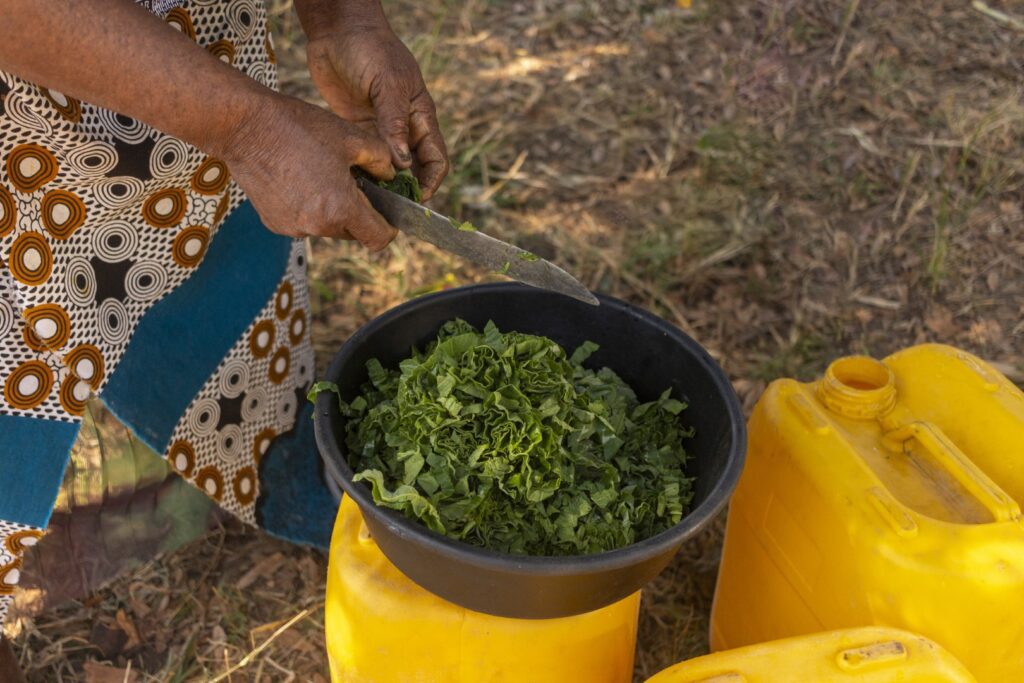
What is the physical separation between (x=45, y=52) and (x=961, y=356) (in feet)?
5.74

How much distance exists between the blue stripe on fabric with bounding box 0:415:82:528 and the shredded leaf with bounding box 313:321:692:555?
0.59m

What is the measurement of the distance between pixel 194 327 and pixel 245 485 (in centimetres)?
47

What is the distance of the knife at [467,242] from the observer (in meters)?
1.58

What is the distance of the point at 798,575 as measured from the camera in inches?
72.2

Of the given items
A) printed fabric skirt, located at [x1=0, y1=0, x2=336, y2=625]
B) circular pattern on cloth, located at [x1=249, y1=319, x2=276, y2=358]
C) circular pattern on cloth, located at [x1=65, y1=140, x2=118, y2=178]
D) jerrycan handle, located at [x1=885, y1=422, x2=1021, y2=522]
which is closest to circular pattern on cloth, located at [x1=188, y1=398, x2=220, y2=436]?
printed fabric skirt, located at [x1=0, y1=0, x2=336, y2=625]

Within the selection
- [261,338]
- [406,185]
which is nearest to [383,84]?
[406,185]

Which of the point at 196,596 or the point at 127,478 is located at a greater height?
the point at 127,478

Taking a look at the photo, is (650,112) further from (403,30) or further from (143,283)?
(143,283)

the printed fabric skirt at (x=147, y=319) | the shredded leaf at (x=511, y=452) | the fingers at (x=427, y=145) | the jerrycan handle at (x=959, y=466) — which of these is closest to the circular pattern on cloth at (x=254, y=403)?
the printed fabric skirt at (x=147, y=319)

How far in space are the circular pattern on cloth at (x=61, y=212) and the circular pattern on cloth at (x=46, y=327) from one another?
0.13 metres

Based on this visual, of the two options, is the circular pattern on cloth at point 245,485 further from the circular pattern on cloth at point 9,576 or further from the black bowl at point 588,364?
the black bowl at point 588,364

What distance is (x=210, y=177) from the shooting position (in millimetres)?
1923

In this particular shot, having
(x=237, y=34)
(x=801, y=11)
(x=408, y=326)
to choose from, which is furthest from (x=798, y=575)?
(x=801, y=11)

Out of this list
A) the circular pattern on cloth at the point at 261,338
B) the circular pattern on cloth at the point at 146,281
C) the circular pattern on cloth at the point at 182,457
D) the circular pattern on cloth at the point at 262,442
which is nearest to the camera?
the circular pattern on cloth at the point at 146,281
